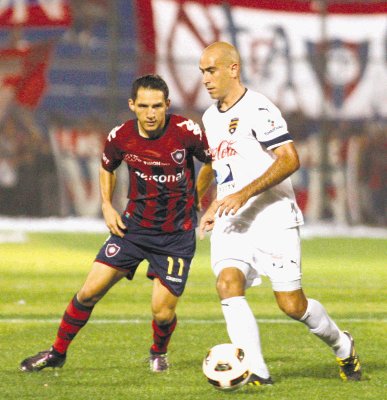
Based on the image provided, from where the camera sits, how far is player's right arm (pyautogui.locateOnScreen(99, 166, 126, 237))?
25.0 feet

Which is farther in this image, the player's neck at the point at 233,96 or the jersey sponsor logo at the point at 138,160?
the jersey sponsor logo at the point at 138,160

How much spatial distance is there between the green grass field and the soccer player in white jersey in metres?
0.38

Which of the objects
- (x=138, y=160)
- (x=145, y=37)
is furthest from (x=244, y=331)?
(x=145, y=37)

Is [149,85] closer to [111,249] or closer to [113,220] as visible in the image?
[113,220]

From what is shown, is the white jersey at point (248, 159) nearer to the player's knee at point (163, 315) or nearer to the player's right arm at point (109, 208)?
the player's right arm at point (109, 208)

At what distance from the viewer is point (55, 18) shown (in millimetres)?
24438

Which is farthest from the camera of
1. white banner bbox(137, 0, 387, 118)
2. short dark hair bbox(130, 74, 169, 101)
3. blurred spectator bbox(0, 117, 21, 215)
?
white banner bbox(137, 0, 387, 118)

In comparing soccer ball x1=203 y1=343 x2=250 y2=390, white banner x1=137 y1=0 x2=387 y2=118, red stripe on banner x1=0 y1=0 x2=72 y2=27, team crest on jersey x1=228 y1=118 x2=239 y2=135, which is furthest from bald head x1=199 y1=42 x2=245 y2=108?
red stripe on banner x1=0 y1=0 x2=72 y2=27

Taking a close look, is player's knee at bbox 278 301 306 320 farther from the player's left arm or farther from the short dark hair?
the short dark hair

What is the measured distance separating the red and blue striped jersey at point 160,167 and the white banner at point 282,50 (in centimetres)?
1576

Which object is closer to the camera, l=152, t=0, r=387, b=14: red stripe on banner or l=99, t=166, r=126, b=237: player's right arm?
l=99, t=166, r=126, b=237: player's right arm

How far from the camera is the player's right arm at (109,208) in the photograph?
7633mm

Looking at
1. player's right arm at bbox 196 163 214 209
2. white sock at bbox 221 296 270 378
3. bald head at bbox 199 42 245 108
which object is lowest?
white sock at bbox 221 296 270 378

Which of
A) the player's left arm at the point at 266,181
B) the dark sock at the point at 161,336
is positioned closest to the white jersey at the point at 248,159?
the player's left arm at the point at 266,181
